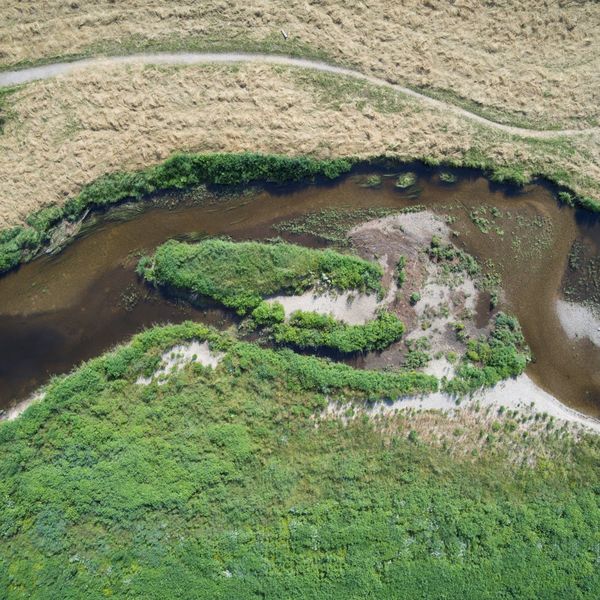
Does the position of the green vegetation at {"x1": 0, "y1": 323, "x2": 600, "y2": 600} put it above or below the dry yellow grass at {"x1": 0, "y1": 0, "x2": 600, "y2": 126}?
below

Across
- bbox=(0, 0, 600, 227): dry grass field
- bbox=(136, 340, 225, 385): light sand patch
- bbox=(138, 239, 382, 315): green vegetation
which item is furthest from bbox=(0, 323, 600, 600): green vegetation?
bbox=(0, 0, 600, 227): dry grass field

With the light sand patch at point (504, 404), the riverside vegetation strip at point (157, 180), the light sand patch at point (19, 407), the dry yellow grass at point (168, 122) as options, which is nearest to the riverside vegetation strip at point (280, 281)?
the light sand patch at point (504, 404)

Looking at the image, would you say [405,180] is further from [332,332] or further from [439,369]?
[439,369]

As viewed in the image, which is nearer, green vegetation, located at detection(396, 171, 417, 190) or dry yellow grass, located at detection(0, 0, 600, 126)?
dry yellow grass, located at detection(0, 0, 600, 126)

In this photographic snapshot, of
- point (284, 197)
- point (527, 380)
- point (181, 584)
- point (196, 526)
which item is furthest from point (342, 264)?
point (181, 584)

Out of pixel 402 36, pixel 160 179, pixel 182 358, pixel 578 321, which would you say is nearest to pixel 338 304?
pixel 182 358

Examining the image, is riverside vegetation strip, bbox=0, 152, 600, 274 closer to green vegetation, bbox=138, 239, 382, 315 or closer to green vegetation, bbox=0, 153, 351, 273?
green vegetation, bbox=0, 153, 351, 273
